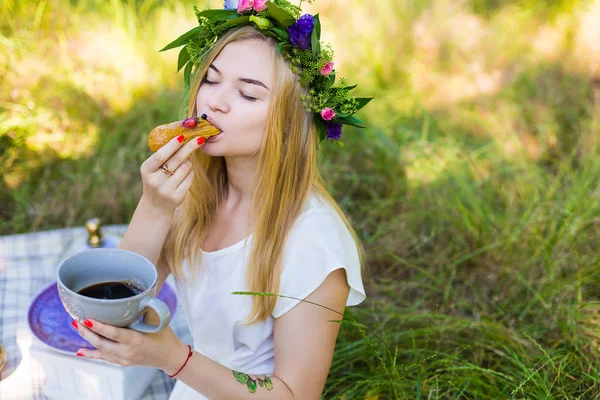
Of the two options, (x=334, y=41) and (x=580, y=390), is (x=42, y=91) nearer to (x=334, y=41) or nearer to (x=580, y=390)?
(x=334, y=41)

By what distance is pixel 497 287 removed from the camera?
2838mm

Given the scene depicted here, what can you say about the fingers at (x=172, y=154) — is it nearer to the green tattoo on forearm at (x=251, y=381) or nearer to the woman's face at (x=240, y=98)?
the woman's face at (x=240, y=98)

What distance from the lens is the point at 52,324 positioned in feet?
7.45

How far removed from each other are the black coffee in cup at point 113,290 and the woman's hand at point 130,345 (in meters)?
0.09

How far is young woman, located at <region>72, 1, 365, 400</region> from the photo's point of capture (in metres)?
1.74

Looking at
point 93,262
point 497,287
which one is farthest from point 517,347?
point 93,262

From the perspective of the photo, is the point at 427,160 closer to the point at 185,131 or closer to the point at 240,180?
the point at 240,180

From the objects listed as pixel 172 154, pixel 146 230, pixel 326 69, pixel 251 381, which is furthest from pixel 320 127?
pixel 251 381

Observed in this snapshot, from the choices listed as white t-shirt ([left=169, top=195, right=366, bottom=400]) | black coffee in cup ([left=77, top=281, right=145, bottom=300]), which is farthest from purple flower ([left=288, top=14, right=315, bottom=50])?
black coffee in cup ([left=77, top=281, right=145, bottom=300])

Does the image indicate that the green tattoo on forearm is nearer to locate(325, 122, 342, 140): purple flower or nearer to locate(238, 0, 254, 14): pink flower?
locate(325, 122, 342, 140): purple flower

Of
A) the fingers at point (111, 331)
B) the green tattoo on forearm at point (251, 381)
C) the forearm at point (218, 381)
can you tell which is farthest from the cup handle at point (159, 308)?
the green tattoo on forearm at point (251, 381)

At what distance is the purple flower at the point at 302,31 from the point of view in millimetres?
1735

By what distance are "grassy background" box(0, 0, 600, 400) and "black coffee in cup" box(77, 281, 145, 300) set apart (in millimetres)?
876

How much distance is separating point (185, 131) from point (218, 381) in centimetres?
75
